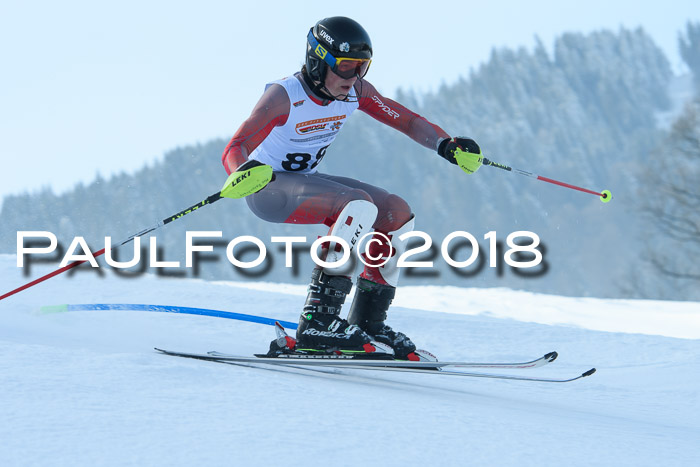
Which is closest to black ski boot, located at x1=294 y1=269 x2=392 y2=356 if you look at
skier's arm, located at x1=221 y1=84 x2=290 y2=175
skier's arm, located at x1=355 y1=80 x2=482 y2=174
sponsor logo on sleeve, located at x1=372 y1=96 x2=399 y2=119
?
skier's arm, located at x1=221 y1=84 x2=290 y2=175

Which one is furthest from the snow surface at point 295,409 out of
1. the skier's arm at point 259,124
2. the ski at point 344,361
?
the skier's arm at point 259,124

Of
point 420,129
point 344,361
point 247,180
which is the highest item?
point 420,129

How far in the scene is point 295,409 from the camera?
2721 millimetres

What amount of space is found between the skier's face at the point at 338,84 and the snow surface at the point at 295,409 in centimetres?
156

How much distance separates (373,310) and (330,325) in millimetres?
403

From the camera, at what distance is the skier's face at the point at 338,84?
4.18 m

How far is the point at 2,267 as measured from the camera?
7.81m

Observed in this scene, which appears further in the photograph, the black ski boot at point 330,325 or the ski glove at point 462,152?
the ski glove at point 462,152

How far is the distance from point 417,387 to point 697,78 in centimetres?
13556

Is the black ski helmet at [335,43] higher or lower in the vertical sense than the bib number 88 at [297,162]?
higher

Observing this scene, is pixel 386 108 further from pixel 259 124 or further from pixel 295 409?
pixel 295 409

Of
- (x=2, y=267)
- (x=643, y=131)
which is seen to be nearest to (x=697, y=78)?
(x=643, y=131)

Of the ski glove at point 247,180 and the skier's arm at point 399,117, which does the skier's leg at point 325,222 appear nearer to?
the ski glove at point 247,180

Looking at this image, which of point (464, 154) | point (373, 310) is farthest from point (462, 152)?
point (373, 310)
